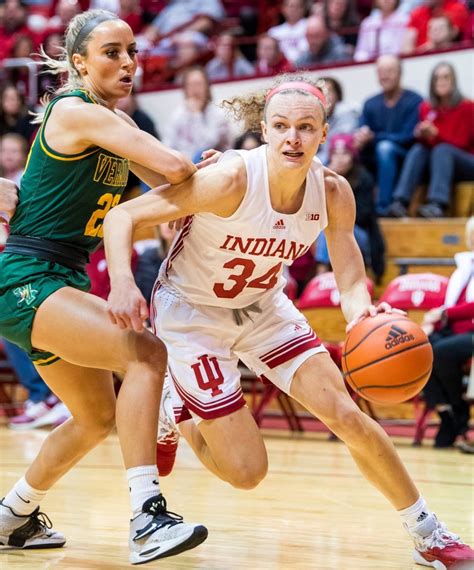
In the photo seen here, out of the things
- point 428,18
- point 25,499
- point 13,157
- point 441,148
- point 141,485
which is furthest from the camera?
point 428,18

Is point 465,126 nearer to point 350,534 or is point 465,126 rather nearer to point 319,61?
A: point 319,61

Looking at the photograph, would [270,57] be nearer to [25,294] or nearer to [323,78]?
[323,78]

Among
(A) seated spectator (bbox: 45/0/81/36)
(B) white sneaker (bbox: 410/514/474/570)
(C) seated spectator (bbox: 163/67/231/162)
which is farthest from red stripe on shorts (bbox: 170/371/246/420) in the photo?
(A) seated spectator (bbox: 45/0/81/36)

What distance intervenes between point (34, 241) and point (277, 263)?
3.05ft

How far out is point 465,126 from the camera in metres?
9.73

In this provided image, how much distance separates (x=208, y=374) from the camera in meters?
3.95

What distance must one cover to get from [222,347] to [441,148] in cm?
611

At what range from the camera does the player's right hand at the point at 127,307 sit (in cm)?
325

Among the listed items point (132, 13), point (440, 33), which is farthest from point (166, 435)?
point (132, 13)

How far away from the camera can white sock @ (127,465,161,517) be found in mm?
3389

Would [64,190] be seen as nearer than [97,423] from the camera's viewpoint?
Yes

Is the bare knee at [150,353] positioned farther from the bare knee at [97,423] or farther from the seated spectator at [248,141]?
the seated spectator at [248,141]

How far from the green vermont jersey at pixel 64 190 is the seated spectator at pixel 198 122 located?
6.79 metres

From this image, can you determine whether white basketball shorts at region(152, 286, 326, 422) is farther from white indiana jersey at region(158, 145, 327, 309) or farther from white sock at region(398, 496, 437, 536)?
white sock at region(398, 496, 437, 536)
